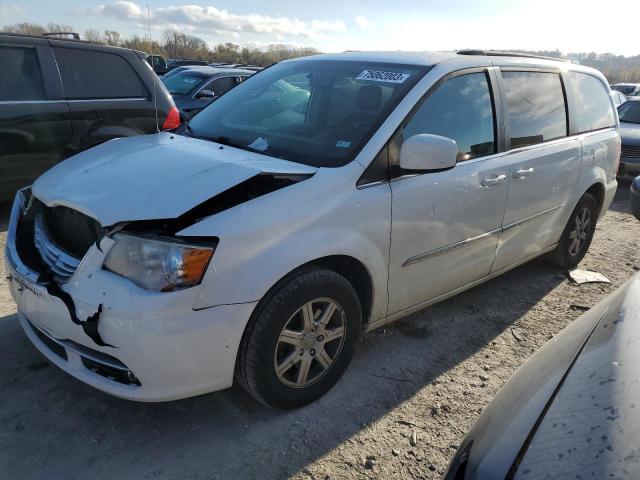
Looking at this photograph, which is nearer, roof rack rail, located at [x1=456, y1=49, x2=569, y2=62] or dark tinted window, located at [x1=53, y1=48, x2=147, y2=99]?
roof rack rail, located at [x1=456, y1=49, x2=569, y2=62]

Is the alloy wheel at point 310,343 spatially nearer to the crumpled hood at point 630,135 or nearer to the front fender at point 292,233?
the front fender at point 292,233

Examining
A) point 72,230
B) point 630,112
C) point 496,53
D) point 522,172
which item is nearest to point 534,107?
point 496,53

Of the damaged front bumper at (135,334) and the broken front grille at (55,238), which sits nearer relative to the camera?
the damaged front bumper at (135,334)

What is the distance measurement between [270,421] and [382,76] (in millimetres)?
2046

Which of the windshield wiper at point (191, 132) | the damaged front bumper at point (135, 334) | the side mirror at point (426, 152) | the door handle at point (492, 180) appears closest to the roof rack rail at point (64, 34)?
the windshield wiper at point (191, 132)

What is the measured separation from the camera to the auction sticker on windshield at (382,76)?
3125 millimetres

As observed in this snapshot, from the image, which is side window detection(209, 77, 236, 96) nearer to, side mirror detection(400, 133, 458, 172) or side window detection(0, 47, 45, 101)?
side window detection(0, 47, 45, 101)

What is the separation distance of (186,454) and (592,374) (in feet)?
5.79

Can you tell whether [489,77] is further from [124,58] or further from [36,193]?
[124,58]

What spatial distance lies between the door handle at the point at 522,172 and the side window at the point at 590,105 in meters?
1.01

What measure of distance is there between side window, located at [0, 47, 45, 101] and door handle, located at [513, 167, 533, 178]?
4.56 m

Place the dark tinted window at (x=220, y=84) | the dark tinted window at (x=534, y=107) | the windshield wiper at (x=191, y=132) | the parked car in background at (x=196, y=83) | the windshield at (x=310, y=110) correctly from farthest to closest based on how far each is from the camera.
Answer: the dark tinted window at (x=220, y=84), the parked car in background at (x=196, y=83), the dark tinted window at (x=534, y=107), the windshield wiper at (x=191, y=132), the windshield at (x=310, y=110)

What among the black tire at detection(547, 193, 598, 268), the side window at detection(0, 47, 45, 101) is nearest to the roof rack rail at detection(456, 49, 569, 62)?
the black tire at detection(547, 193, 598, 268)

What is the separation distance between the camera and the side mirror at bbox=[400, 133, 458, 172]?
9.11 feet
